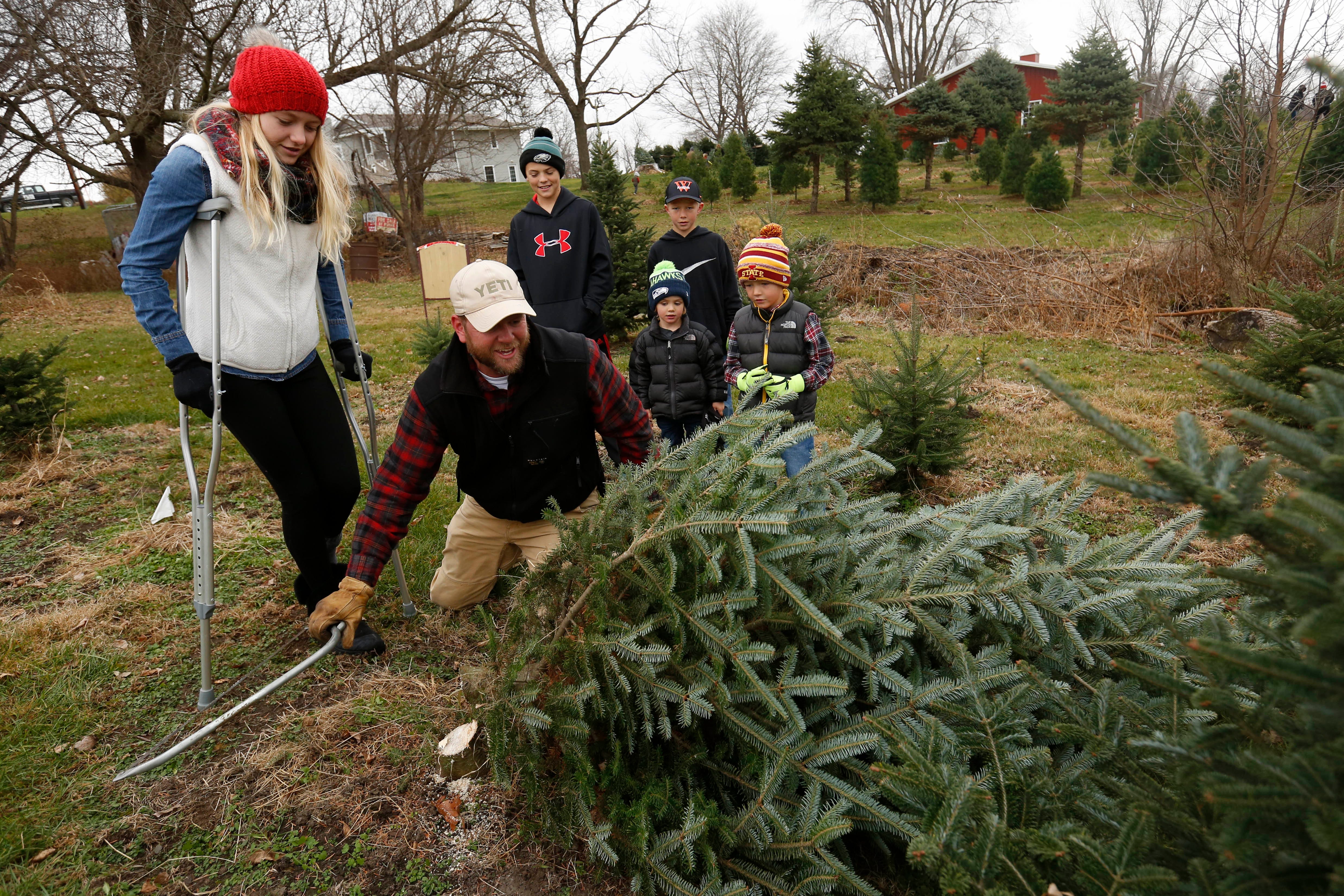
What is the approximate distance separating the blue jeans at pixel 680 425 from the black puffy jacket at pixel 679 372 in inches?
1.3

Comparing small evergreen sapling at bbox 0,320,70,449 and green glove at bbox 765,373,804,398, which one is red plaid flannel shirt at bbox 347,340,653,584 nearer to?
green glove at bbox 765,373,804,398

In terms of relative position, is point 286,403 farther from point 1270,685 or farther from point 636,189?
point 636,189

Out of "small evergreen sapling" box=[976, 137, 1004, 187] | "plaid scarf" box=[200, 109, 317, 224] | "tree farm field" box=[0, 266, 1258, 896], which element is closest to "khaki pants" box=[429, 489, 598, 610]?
"tree farm field" box=[0, 266, 1258, 896]

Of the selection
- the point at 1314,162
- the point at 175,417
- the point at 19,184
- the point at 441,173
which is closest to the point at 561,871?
the point at 175,417

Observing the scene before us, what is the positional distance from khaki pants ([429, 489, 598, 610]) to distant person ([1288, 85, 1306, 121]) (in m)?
10.3

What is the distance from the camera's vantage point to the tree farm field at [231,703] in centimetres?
231

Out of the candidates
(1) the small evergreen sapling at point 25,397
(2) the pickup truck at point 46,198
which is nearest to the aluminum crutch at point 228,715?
(1) the small evergreen sapling at point 25,397

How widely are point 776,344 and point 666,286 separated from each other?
0.76 metres

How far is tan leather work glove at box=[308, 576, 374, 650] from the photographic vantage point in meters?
2.71

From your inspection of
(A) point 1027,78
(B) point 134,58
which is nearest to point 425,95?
(B) point 134,58

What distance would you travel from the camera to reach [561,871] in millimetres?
2271

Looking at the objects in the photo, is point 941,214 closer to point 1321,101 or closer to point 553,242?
point 1321,101

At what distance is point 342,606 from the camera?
107 inches

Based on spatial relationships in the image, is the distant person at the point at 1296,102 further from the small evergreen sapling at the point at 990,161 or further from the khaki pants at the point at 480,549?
the small evergreen sapling at the point at 990,161
